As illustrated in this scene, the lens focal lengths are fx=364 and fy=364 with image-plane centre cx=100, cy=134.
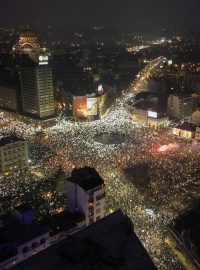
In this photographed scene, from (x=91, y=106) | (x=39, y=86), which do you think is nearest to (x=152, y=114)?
(x=91, y=106)

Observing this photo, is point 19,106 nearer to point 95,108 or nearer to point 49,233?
point 95,108

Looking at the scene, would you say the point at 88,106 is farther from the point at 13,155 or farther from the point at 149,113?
the point at 13,155

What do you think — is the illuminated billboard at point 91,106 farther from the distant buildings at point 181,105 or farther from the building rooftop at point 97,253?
the building rooftop at point 97,253

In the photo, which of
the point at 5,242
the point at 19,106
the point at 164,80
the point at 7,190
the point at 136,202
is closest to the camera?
the point at 5,242

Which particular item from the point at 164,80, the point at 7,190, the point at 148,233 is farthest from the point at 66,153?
the point at 164,80

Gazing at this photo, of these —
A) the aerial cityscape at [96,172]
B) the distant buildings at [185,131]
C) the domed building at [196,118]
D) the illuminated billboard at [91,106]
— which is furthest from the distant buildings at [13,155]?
the domed building at [196,118]

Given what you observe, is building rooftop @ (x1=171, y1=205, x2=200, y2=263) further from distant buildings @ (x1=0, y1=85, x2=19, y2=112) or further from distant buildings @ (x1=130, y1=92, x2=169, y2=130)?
distant buildings @ (x1=0, y1=85, x2=19, y2=112)
